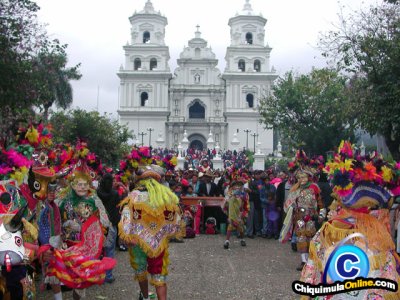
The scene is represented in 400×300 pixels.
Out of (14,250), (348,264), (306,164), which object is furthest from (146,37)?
(348,264)

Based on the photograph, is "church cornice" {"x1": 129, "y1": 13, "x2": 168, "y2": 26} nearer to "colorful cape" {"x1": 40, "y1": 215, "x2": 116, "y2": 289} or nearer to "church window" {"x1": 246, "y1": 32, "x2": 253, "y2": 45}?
"church window" {"x1": 246, "y1": 32, "x2": 253, "y2": 45}

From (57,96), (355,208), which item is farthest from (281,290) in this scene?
(57,96)

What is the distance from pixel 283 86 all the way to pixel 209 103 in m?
32.2

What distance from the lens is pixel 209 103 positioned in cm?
5862

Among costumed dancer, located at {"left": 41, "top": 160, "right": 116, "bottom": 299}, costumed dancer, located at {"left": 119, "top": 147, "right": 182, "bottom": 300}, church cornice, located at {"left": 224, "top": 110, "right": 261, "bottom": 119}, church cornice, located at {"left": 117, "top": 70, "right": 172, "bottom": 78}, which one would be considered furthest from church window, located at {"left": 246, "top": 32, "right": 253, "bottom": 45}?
costumed dancer, located at {"left": 119, "top": 147, "right": 182, "bottom": 300}

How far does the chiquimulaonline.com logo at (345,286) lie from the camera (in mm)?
4194

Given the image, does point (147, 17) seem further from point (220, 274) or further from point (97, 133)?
point (220, 274)

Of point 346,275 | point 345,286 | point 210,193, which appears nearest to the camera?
point 345,286

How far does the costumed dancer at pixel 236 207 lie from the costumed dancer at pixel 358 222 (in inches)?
223

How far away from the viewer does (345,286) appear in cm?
418

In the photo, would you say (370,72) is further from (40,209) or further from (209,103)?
(209,103)

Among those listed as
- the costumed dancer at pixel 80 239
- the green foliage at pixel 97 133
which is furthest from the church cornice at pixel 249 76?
the costumed dancer at pixel 80 239

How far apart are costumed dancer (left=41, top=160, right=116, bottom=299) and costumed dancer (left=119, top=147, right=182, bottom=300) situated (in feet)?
1.27

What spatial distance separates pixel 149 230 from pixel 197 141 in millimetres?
52252
